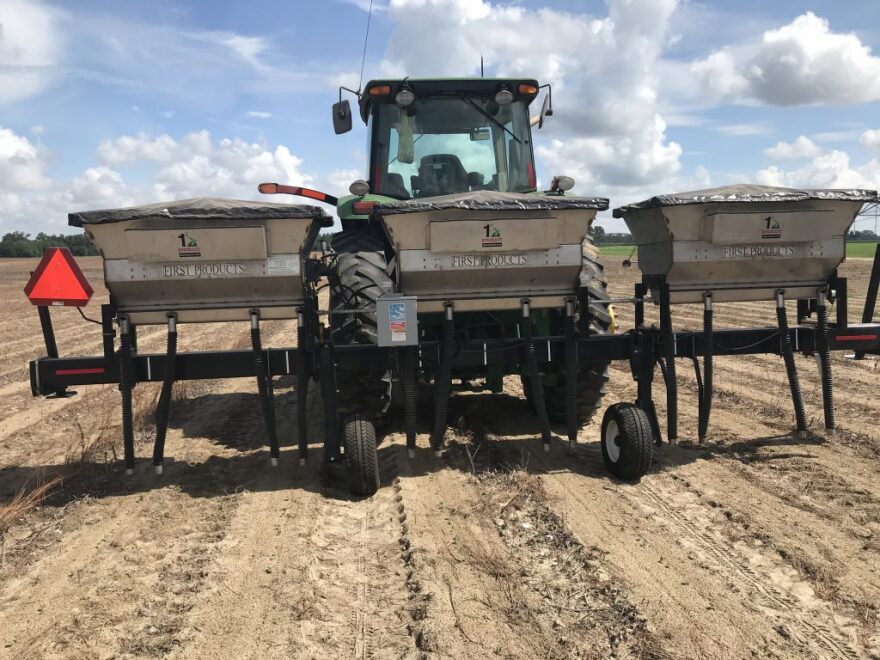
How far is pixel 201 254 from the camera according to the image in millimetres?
4348

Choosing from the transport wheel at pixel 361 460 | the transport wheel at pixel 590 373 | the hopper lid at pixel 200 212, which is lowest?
the transport wheel at pixel 361 460

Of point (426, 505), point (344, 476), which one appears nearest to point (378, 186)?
point (344, 476)

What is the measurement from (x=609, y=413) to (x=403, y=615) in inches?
92.5

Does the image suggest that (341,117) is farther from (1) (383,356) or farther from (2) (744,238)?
(2) (744,238)

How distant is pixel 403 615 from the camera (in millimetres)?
2885

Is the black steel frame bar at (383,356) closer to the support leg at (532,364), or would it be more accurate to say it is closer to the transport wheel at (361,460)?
the support leg at (532,364)

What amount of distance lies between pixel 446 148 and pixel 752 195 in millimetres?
2687

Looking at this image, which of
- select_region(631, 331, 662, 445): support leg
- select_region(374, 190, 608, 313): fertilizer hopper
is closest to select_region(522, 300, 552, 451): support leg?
select_region(374, 190, 608, 313): fertilizer hopper

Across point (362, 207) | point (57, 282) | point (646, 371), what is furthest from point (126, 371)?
point (646, 371)

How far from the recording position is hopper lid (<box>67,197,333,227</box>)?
4194 mm

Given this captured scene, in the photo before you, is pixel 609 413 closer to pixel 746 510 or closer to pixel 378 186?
pixel 746 510

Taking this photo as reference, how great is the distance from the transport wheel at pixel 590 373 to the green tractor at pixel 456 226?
11mm

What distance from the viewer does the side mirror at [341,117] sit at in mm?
6434

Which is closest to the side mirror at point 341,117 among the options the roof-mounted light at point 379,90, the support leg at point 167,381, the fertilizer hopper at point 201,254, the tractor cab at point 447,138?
the tractor cab at point 447,138
